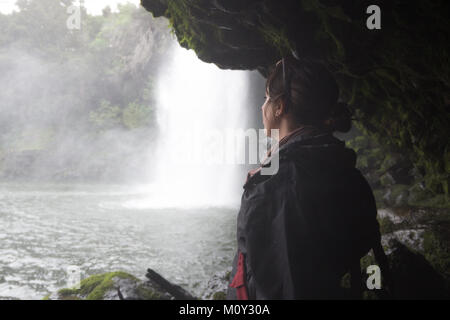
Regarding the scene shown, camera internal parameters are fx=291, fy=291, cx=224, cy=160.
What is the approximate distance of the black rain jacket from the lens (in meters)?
1.29

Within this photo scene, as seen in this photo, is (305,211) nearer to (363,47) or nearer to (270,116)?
(270,116)

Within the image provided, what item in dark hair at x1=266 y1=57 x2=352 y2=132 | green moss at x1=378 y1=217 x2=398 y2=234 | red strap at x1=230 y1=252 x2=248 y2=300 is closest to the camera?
red strap at x1=230 y1=252 x2=248 y2=300

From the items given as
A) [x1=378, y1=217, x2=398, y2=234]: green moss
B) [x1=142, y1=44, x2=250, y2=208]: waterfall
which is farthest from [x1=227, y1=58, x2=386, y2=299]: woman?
[x1=142, y1=44, x2=250, y2=208]: waterfall

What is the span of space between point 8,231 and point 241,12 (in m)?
9.71

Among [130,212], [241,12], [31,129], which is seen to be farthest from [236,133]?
[31,129]

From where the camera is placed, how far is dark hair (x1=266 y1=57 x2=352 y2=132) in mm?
1563

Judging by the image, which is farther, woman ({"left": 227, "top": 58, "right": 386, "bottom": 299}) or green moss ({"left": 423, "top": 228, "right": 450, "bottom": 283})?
green moss ({"left": 423, "top": 228, "right": 450, "bottom": 283})

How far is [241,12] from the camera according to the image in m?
4.75

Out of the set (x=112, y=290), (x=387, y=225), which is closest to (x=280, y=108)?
(x=112, y=290)

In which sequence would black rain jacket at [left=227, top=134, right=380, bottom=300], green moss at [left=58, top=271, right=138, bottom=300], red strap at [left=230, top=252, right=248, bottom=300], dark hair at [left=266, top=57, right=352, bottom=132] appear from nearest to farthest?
black rain jacket at [left=227, top=134, right=380, bottom=300], red strap at [left=230, top=252, right=248, bottom=300], dark hair at [left=266, top=57, right=352, bottom=132], green moss at [left=58, top=271, right=138, bottom=300]

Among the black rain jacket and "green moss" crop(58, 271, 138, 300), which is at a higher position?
the black rain jacket

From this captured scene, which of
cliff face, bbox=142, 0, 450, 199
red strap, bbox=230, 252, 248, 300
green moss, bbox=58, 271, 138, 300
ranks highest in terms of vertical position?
cliff face, bbox=142, 0, 450, 199

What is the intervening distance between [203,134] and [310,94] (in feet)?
78.1

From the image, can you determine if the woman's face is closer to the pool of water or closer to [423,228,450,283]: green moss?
[423,228,450,283]: green moss
